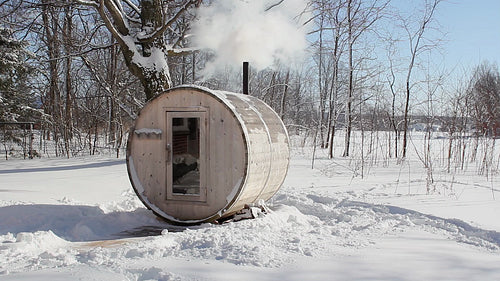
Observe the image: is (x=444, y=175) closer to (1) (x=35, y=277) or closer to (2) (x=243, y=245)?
(2) (x=243, y=245)

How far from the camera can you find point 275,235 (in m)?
4.73

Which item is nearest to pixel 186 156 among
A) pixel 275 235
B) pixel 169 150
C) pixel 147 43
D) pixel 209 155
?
pixel 169 150

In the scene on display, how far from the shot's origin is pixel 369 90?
17125 millimetres

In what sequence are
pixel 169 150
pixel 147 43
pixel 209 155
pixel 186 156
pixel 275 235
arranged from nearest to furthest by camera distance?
pixel 275 235 → pixel 209 155 → pixel 169 150 → pixel 186 156 → pixel 147 43

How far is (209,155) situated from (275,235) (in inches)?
69.8

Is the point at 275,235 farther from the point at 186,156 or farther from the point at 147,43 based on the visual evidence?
the point at 147,43

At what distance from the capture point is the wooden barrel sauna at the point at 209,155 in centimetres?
586

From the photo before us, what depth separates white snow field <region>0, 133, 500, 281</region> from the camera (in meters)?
3.59

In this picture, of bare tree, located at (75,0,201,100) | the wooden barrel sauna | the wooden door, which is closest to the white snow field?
the wooden barrel sauna

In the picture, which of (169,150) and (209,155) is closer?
(209,155)

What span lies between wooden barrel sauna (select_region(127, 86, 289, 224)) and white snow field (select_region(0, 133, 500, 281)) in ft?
1.24

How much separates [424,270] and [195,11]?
36.0ft

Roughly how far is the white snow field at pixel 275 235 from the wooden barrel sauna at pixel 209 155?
38cm

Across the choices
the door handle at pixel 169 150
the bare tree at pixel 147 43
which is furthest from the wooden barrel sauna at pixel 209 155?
the bare tree at pixel 147 43
